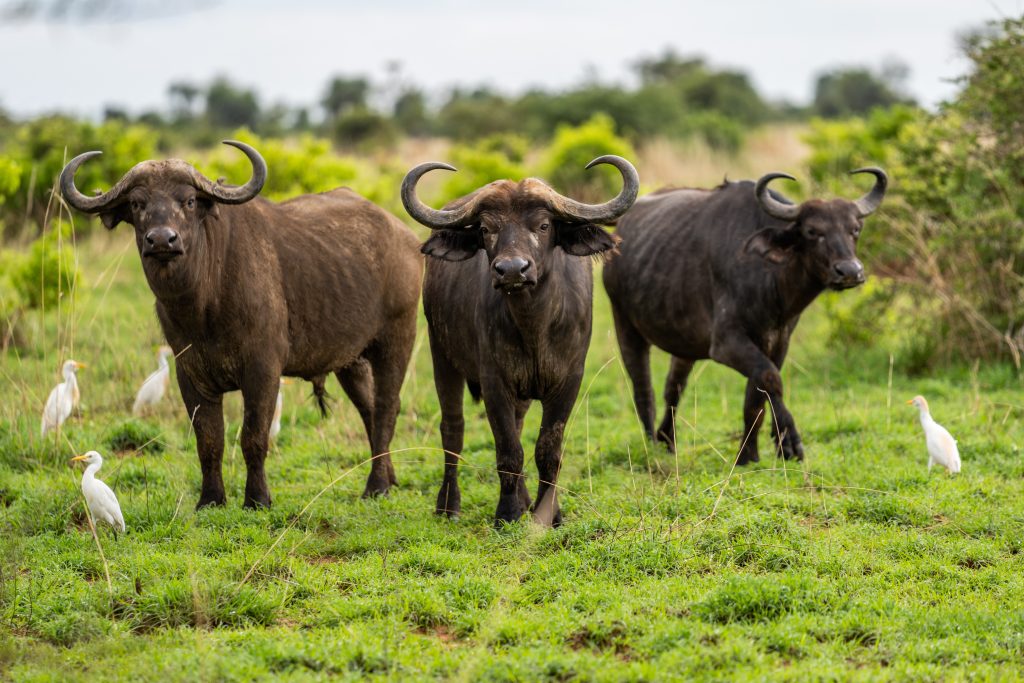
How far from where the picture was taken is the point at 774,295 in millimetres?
9211

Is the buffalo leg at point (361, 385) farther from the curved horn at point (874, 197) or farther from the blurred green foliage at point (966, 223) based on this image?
the blurred green foliage at point (966, 223)

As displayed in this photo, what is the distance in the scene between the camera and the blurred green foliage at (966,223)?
12.0 meters

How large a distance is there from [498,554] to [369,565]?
74 centimetres

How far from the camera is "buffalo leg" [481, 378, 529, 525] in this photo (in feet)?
24.4

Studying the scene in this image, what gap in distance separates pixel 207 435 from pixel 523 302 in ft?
8.07

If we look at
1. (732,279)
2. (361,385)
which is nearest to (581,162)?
(732,279)

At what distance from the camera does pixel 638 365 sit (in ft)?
34.1

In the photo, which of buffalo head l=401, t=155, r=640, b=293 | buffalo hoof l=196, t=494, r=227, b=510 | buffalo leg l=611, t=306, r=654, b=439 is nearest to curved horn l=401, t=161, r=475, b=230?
buffalo head l=401, t=155, r=640, b=293

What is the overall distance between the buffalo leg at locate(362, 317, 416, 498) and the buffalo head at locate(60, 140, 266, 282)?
5.86ft

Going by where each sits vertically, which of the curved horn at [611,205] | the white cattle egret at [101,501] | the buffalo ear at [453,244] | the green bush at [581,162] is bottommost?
the white cattle egret at [101,501]

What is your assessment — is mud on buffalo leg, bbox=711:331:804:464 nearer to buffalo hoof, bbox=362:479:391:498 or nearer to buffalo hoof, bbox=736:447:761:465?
buffalo hoof, bbox=736:447:761:465

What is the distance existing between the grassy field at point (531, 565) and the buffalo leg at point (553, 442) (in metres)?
0.17

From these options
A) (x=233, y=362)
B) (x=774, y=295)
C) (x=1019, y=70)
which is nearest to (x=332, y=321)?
(x=233, y=362)

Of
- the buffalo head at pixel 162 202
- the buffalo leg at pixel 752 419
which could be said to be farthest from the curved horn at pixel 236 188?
the buffalo leg at pixel 752 419
